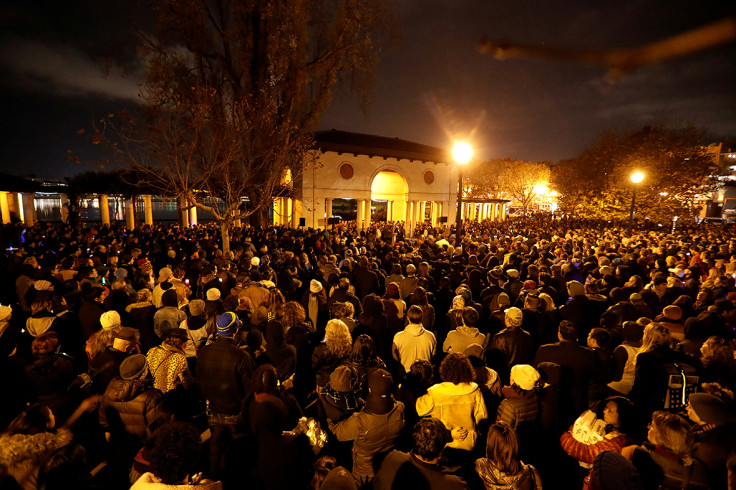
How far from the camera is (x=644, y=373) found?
3.71m

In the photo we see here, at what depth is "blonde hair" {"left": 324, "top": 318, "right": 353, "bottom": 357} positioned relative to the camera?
12.4 ft

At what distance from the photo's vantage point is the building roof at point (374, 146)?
976 inches

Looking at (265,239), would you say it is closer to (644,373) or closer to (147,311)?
(147,311)

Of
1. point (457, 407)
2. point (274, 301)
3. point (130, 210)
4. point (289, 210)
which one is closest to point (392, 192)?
point (289, 210)

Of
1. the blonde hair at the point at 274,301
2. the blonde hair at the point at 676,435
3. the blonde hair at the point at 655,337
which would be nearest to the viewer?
the blonde hair at the point at 676,435

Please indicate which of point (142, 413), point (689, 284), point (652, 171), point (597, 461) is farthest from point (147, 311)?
point (652, 171)

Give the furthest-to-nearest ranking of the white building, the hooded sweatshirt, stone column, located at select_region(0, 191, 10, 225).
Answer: the white building < stone column, located at select_region(0, 191, 10, 225) < the hooded sweatshirt

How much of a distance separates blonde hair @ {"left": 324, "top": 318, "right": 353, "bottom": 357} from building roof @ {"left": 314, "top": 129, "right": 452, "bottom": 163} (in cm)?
2072

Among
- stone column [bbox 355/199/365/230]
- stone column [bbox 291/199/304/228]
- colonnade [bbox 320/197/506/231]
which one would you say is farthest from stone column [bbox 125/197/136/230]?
stone column [bbox 355/199/365/230]

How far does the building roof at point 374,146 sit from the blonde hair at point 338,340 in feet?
68.0

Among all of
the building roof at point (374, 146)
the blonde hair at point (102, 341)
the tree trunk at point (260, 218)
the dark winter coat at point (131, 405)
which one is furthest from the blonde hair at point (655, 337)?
the building roof at point (374, 146)

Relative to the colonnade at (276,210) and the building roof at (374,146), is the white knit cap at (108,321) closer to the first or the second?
the colonnade at (276,210)

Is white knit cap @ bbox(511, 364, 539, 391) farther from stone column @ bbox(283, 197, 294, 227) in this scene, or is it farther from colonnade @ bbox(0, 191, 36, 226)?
colonnade @ bbox(0, 191, 36, 226)

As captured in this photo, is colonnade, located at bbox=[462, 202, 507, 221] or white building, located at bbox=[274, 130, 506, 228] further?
colonnade, located at bbox=[462, 202, 507, 221]
